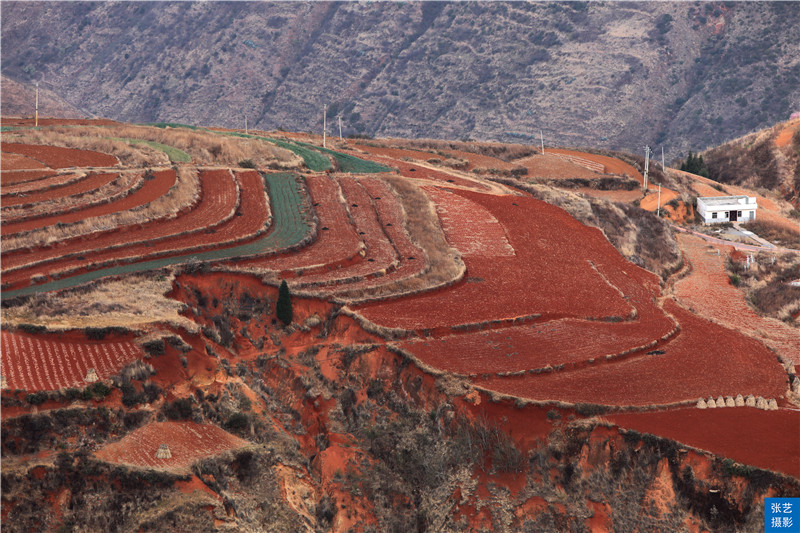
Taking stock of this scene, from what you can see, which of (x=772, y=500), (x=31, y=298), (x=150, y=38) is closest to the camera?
(x=772, y=500)

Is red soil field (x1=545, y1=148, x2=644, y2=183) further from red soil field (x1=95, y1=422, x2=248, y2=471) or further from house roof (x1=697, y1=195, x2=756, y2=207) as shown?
red soil field (x1=95, y1=422, x2=248, y2=471)

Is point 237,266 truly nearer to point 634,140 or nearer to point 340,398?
point 340,398

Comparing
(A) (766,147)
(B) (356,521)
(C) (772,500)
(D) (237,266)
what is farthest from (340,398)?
(A) (766,147)

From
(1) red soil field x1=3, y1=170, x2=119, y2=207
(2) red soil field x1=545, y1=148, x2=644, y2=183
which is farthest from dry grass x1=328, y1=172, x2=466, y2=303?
(2) red soil field x1=545, y1=148, x2=644, y2=183

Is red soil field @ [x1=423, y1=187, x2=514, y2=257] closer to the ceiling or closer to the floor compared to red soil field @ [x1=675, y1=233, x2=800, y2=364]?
closer to the ceiling

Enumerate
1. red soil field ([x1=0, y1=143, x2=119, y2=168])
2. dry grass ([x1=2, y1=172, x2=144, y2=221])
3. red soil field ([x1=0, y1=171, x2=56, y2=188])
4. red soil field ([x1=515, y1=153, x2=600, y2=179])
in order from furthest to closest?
red soil field ([x1=515, y1=153, x2=600, y2=179])
red soil field ([x1=0, y1=143, x2=119, y2=168])
red soil field ([x1=0, y1=171, x2=56, y2=188])
dry grass ([x1=2, y1=172, x2=144, y2=221])

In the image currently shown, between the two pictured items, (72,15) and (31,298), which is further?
(72,15)

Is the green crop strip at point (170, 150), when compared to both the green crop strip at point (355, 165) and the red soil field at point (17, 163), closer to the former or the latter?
the red soil field at point (17, 163)
